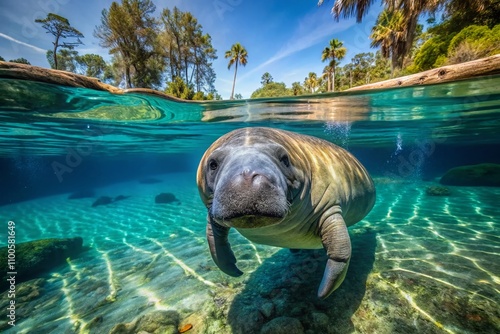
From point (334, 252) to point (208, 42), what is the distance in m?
31.2

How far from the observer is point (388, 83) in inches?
295

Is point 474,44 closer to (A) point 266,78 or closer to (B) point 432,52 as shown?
(B) point 432,52

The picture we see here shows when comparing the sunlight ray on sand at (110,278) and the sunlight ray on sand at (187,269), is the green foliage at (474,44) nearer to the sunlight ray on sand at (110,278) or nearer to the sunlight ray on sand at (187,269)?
the sunlight ray on sand at (187,269)

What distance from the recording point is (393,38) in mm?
18391

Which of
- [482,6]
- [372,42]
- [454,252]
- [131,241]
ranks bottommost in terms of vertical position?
[131,241]

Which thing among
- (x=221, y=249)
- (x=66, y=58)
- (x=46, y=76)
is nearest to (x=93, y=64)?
(x=66, y=58)

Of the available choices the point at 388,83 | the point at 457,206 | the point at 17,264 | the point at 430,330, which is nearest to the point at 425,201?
the point at 457,206

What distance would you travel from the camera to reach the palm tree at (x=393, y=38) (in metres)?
17.3

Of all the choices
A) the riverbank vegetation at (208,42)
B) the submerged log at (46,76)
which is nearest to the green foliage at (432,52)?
the riverbank vegetation at (208,42)

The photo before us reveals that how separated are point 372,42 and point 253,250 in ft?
82.5

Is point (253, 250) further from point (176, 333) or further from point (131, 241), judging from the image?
point (131, 241)

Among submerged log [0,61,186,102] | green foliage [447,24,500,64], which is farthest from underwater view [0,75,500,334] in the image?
green foliage [447,24,500,64]

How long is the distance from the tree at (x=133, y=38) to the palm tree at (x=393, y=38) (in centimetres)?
2161

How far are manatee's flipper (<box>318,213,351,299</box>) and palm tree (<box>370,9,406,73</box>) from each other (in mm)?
18822
